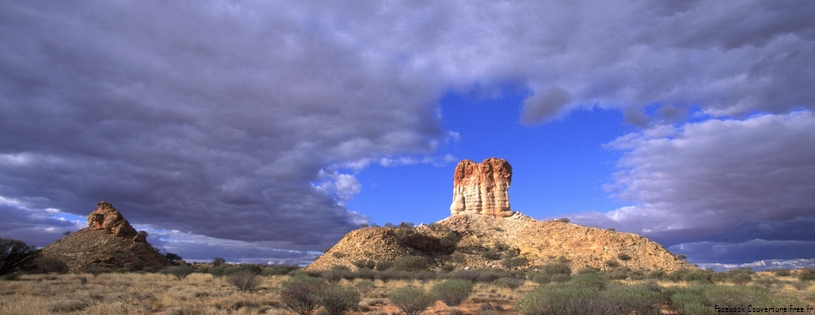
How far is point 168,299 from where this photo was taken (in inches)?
672

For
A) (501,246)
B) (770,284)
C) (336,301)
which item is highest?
(501,246)

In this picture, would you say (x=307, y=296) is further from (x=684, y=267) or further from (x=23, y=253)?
(x=684, y=267)

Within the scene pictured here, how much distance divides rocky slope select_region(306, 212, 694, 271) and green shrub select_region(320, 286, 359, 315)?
32449mm

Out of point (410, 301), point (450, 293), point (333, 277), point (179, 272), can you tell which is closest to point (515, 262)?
point (333, 277)

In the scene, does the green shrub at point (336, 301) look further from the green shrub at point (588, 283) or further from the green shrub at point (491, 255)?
the green shrub at point (491, 255)

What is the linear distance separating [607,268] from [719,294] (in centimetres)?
3601

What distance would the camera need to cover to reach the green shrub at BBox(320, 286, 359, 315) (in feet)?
47.9

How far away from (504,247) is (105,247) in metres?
49.2

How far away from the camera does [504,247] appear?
191 feet

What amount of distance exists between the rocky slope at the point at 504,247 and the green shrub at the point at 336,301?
32449 millimetres

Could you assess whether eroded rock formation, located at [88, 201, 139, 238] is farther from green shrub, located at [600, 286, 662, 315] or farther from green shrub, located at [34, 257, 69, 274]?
green shrub, located at [600, 286, 662, 315]

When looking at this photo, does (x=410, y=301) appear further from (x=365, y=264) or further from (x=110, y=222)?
(x=110, y=222)

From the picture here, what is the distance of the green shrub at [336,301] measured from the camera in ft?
47.9

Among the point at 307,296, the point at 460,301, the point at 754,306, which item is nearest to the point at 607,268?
the point at 460,301
